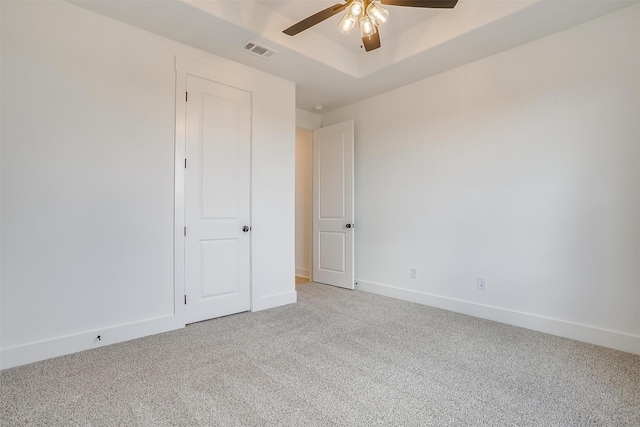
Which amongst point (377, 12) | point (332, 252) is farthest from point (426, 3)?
point (332, 252)

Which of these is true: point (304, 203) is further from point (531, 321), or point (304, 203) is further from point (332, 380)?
point (332, 380)

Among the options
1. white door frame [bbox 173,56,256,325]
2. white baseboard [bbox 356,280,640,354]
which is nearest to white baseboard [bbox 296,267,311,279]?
white baseboard [bbox 356,280,640,354]

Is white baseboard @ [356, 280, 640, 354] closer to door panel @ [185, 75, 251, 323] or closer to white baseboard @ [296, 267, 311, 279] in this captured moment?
white baseboard @ [296, 267, 311, 279]

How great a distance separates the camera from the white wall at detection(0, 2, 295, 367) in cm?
214

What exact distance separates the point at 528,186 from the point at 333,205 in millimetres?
2391

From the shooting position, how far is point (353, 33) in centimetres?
315

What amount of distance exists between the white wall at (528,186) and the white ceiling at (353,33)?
0.86 feet

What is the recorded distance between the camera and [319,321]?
10.0 ft

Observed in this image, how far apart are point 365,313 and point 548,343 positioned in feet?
5.09

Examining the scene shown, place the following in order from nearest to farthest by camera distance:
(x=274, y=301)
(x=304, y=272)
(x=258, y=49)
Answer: (x=258, y=49) → (x=274, y=301) → (x=304, y=272)

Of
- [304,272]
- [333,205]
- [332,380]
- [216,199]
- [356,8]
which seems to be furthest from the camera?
[304,272]

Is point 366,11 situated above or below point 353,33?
below

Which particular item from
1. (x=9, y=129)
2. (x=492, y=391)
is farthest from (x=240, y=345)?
(x=9, y=129)

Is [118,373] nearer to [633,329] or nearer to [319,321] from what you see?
[319,321]
